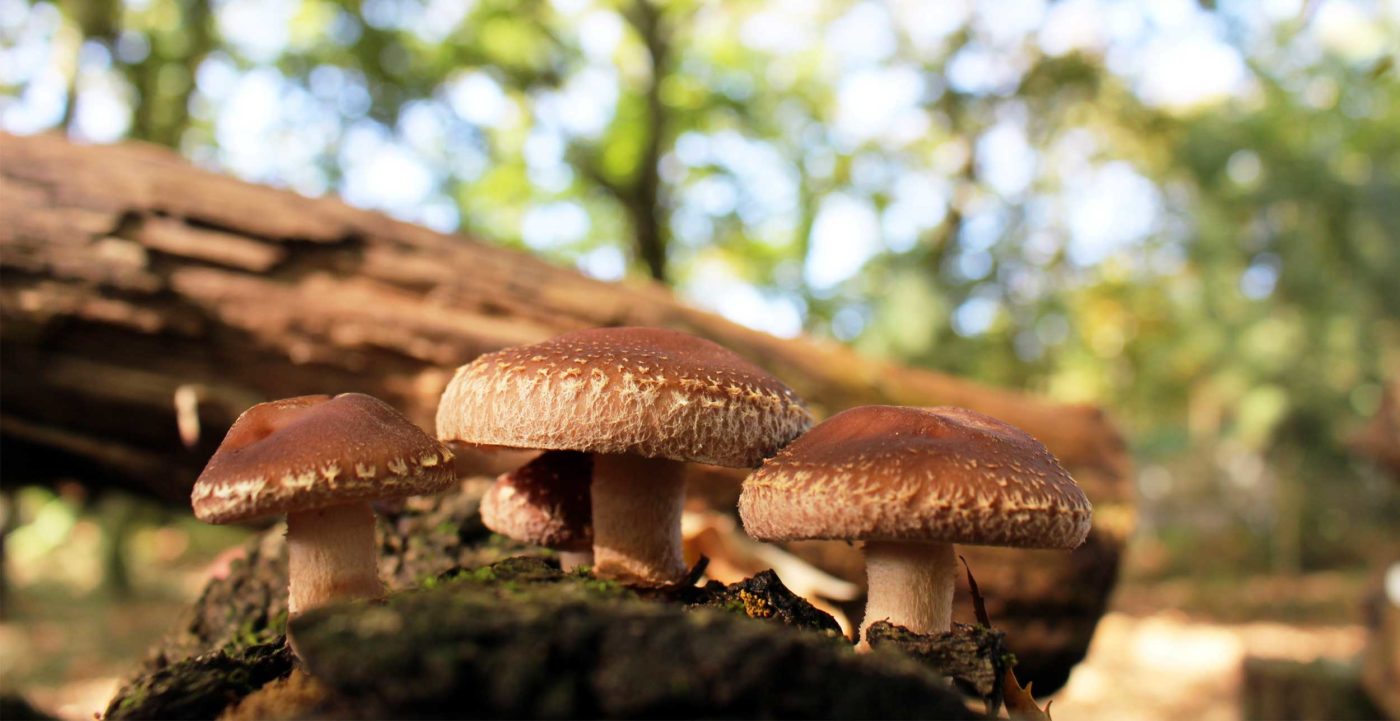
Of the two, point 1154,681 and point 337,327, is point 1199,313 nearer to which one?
point 1154,681

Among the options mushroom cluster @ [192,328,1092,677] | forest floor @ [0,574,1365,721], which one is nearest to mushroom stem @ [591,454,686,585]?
mushroom cluster @ [192,328,1092,677]

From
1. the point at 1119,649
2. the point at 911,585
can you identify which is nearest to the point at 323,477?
the point at 911,585

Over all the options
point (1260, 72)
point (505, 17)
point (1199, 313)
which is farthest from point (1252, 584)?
point (505, 17)

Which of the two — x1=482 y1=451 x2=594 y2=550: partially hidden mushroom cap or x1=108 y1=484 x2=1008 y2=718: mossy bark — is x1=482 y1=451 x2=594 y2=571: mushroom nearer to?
x1=482 y1=451 x2=594 y2=550: partially hidden mushroom cap

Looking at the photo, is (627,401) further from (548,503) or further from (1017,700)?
(1017,700)

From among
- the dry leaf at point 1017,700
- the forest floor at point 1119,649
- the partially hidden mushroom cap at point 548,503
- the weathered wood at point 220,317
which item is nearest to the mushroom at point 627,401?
the partially hidden mushroom cap at point 548,503

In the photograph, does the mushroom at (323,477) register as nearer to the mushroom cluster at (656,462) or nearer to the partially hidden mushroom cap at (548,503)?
the mushroom cluster at (656,462)
